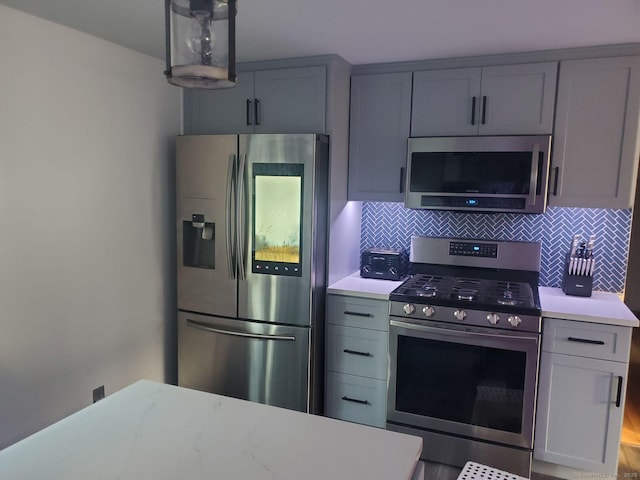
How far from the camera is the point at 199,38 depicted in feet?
3.27

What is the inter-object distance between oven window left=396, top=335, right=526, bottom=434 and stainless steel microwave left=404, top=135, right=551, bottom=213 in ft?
2.73

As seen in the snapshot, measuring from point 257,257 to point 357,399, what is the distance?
1051mm

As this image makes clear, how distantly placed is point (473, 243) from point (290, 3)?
1868mm

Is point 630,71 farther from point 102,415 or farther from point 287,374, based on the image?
point 102,415

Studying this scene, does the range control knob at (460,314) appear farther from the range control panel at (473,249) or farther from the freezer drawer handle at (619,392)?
the freezer drawer handle at (619,392)

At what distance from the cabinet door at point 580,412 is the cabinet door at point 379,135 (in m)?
1.34

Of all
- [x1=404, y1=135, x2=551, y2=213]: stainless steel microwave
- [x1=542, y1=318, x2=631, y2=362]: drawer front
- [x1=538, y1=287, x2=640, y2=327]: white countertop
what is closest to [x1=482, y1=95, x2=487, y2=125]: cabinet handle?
[x1=404, y1=135, x2=551, y2=213]: stainless steel microwave

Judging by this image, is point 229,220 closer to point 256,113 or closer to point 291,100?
point 256,113

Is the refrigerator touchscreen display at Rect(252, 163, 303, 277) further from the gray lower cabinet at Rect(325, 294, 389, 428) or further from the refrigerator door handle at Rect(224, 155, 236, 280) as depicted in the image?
the gray lower cabinet at Rect(325, 294, 389, 428)

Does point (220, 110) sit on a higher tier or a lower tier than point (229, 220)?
higher

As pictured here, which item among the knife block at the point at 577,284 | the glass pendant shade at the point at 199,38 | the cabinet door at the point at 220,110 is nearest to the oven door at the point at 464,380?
the knife block at the point at 577,284

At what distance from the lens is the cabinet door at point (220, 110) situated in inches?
122

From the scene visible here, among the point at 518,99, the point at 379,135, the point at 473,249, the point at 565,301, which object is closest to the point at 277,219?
the point at 379,135

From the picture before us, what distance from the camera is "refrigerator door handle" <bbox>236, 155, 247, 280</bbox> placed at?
9.48 feet
